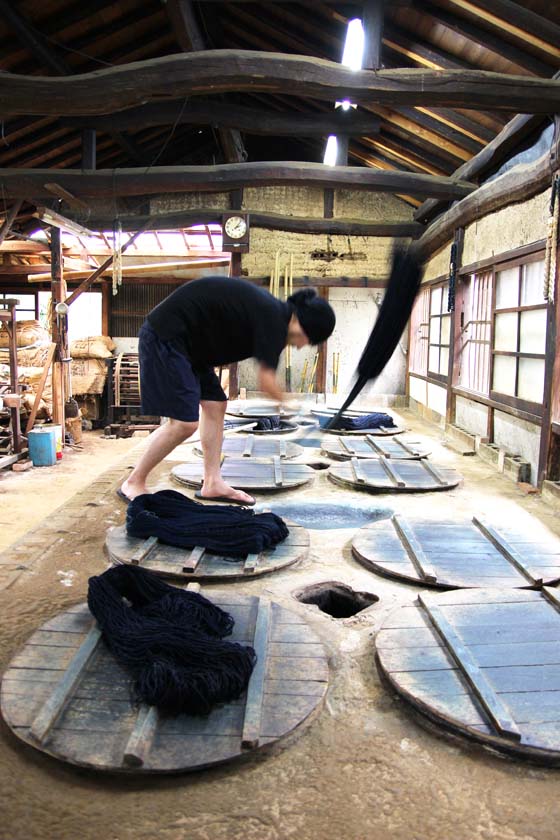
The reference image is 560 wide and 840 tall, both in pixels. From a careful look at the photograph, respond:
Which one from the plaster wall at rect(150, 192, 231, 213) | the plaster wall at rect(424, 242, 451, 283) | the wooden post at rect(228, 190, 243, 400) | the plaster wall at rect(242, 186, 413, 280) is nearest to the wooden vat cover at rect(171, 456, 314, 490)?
the plaster wall at rect(424, 242, 451, 283)

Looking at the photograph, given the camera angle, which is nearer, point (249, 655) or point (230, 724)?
point (230, 724)

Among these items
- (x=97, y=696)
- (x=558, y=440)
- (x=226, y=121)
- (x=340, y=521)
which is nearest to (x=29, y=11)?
(x=226, y=121)

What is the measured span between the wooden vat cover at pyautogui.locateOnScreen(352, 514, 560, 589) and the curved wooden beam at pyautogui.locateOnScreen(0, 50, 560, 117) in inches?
135

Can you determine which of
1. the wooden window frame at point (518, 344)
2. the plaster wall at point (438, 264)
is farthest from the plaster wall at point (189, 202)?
the wooden window frame at point (518, 344)

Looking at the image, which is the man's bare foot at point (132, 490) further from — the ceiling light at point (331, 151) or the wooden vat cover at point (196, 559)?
the ceiling light at point (331, 151)

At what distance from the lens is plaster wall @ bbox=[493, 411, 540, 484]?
503 cm

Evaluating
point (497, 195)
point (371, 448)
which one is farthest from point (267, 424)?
point (497, 195)

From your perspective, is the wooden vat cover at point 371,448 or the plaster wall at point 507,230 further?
the wooden vat cover at point 371,448

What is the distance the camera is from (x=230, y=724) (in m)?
1.66

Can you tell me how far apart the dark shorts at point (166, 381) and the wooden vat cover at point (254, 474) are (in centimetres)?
100

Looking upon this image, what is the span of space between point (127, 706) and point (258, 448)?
3875mm

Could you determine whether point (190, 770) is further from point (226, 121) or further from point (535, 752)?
point (226, 121)

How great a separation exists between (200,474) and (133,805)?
9.98 feet

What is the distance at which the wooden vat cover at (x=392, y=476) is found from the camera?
14.2ft
